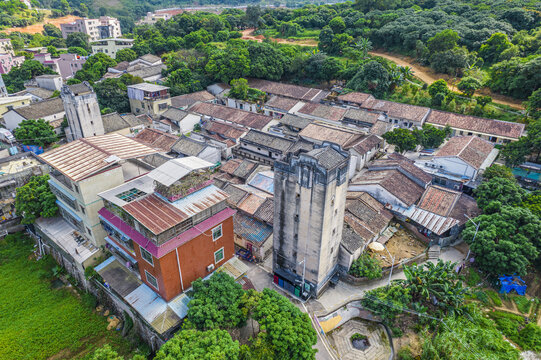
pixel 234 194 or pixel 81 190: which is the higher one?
pixel 81 190

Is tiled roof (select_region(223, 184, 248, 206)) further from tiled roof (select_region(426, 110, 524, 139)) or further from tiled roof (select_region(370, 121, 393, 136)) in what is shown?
tiled roof (select_region(426, 110, 524, 139))

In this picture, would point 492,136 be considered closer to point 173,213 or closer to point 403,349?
point 403,349

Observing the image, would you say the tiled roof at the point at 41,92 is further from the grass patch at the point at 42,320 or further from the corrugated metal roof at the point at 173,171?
the corrugated metal roof at the point at 173,171

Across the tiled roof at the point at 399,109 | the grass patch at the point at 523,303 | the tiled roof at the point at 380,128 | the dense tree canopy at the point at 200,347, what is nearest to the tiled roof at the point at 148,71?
the tiled roof at the point at 399,109

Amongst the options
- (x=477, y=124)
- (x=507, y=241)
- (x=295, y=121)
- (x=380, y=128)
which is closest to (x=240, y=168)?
(x=295, y=121)

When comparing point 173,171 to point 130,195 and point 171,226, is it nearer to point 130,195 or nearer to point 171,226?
point 171,226

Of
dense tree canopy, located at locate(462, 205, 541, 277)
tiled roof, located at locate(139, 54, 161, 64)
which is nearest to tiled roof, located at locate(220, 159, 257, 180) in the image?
dense tree canopy, located at locate(462, 205, 541, 277)
